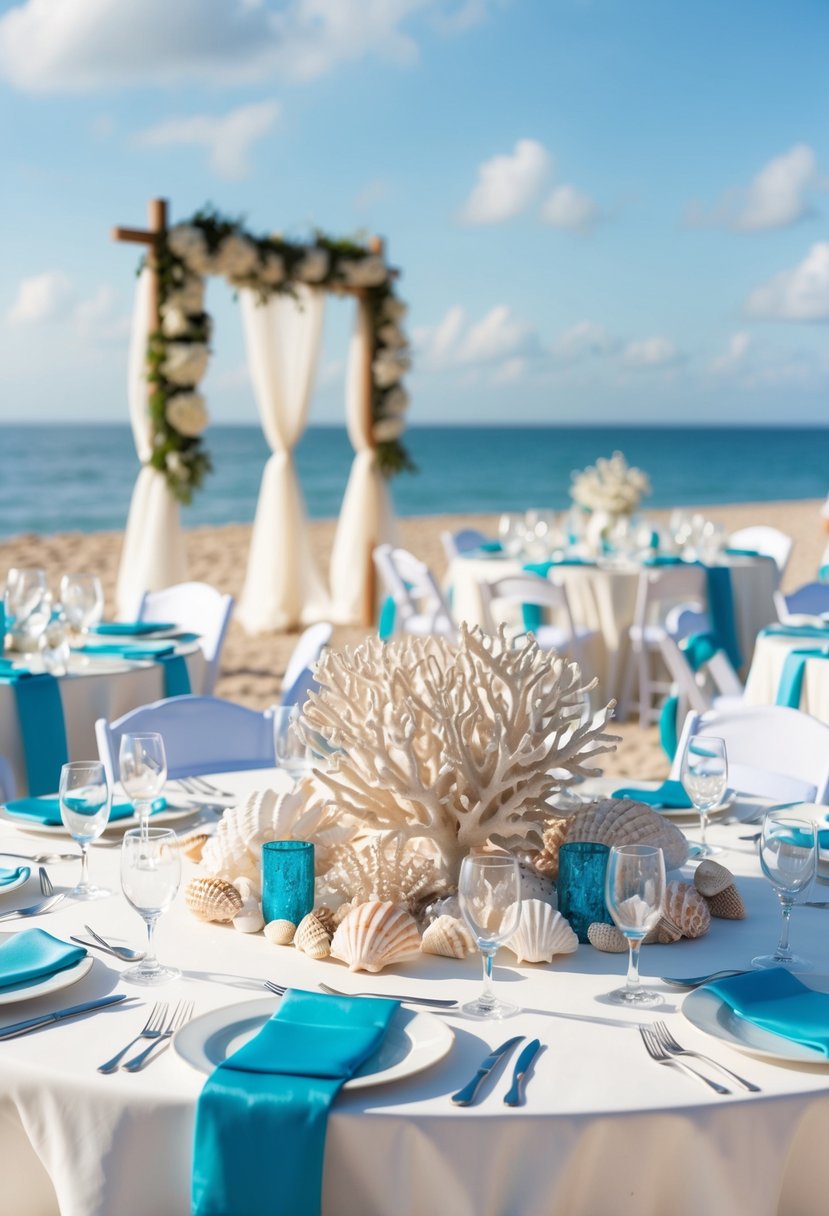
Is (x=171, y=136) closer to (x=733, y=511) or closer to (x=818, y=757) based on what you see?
(x=733, y=511)

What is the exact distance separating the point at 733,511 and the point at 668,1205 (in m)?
22.6

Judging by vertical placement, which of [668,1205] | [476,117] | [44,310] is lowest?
[668,1205]

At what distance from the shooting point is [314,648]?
3.49 m

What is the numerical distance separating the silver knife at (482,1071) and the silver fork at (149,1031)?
0.35 m

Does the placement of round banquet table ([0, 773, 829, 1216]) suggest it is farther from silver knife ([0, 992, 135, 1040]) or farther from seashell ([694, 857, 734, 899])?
seashell ([694, 857, 734, 899])

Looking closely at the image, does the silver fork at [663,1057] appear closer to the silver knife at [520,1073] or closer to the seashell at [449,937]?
the silver knife at [520,1073]

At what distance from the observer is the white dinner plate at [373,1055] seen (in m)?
1.24

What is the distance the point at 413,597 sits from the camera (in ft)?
24.9

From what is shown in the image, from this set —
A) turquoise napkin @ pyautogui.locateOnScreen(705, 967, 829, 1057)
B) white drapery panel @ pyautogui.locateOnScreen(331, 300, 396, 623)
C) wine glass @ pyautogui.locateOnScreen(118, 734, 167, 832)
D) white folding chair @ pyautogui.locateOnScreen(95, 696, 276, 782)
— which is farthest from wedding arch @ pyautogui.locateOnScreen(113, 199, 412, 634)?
turquoise napkin @ pyautogui.locateOnScreen(705, 967, 829, 1057)

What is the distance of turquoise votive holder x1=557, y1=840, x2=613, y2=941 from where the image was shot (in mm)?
1638

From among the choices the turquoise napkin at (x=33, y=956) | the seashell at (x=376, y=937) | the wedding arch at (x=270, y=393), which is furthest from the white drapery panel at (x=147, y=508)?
the seashell at (x=376, y=937)

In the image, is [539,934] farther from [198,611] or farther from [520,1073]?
[198,611]

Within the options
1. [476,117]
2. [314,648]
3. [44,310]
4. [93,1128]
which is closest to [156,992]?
[93,1128]

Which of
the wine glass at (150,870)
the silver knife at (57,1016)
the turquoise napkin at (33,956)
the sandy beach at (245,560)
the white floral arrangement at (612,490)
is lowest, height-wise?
the sandy beach at (245,560)
